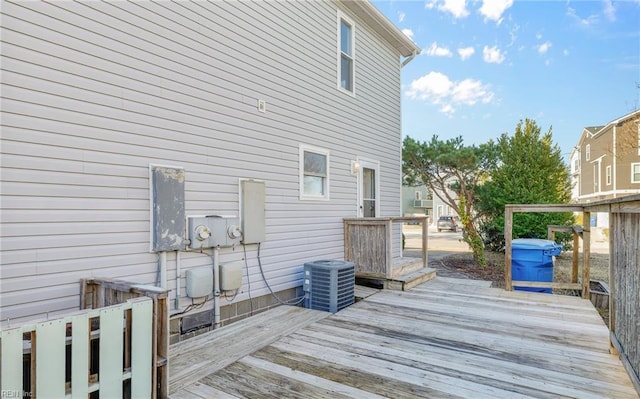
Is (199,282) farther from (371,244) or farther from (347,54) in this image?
(347,54)

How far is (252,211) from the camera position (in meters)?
4.50

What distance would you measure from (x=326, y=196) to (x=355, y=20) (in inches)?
146

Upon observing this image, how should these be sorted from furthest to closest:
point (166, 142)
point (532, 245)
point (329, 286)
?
1. point (532, 245)
2. point (329, 286)
3. point (166, 142)

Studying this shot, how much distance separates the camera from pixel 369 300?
4902mm

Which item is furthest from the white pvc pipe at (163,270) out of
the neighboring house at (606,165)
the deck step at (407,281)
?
the neighboring house at (606,165)

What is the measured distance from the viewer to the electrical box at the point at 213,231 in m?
3.79

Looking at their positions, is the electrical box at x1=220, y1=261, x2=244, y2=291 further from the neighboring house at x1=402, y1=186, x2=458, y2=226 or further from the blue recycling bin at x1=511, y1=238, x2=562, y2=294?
the neighboring house at x1=402, y1=186, x2=458, y2=226

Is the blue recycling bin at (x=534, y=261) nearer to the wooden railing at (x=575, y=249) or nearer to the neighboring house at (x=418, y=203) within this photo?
the wooden railing at (x=575, y=249)

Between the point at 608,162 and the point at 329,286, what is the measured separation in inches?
938

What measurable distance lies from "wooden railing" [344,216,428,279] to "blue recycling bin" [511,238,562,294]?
5.32 feet

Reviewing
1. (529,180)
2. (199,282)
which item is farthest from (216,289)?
(529,180)

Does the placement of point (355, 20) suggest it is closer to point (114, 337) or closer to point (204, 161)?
point (204, 161)

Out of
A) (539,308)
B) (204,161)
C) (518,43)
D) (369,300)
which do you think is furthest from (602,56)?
(204,161)

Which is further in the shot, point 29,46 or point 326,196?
point 326,196
